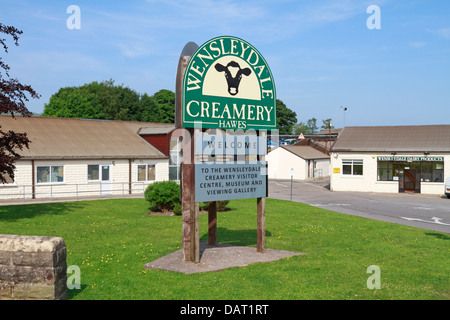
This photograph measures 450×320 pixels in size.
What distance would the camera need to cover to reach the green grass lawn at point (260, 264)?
25.5 ft

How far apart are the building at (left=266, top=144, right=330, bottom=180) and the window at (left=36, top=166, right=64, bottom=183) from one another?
105 feet

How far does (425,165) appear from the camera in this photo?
120ft

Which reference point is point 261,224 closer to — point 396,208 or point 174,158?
point 396,208

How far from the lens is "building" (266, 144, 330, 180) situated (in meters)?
54.3

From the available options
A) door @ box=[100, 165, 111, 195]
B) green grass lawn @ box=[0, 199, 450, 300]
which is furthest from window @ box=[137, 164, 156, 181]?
green grass lawn @ box=[0, 199, 450, 300]

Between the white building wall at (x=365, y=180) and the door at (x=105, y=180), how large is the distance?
66.6 feet

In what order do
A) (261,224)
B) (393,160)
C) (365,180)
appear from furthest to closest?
(365,180), (393,160), (261,224)

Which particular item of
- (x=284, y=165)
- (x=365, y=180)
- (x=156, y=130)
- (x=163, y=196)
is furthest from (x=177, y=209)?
(x=284, y=165)

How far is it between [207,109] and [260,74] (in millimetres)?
1957

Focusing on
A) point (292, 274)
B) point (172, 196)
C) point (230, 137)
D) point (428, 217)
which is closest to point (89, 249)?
point (230, 137)

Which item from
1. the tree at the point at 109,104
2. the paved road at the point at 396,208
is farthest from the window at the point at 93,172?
the tree at the point at 109,104

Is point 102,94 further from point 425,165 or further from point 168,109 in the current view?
point 425,165

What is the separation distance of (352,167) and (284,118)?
71530 mm

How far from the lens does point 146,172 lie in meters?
33.2
